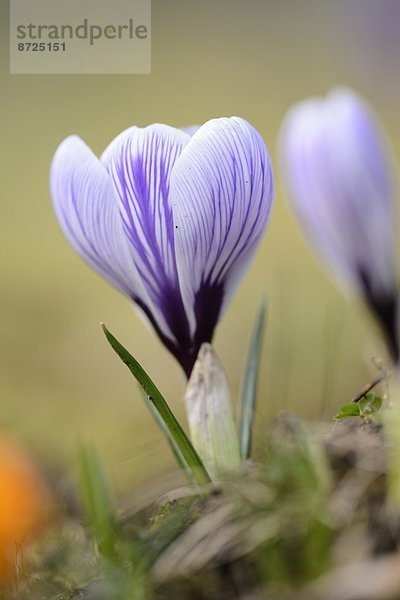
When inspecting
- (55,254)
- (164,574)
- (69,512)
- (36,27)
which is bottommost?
(69,512)

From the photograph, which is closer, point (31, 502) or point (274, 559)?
point (274, 559)

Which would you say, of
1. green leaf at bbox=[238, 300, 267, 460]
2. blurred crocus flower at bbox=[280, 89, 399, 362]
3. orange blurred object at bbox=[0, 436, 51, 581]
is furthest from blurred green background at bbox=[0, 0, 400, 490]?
blurred crocus flower at bbox=[280, 89, 399, 362]

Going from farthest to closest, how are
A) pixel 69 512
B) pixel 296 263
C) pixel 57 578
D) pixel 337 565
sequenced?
pixel 296 263 < pixel 69 512 < pixel 57 578 < pixel 337 565

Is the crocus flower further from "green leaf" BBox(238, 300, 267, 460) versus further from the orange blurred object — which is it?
the orange blurred object

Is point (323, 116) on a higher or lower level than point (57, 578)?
higher

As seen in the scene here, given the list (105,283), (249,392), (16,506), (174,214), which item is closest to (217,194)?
(174,214)

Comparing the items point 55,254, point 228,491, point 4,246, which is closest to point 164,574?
point 228,491

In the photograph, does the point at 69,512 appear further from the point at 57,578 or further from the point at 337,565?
the point at 337,565

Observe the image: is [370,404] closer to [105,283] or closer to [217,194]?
[217,194]
